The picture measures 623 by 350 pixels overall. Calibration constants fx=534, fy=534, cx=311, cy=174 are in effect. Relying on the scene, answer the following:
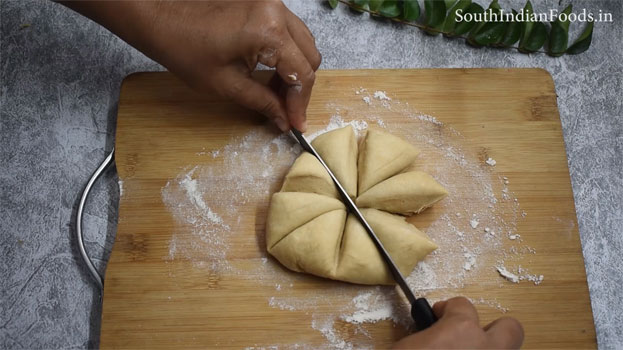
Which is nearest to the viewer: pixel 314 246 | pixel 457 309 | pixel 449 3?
pixel 457 309

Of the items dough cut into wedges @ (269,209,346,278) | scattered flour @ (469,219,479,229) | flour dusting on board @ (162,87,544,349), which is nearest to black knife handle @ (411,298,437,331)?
flour dusting on board @ (162,87,544,349)

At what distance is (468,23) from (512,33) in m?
0.22

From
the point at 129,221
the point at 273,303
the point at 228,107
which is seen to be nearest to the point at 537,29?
the point at 228,107

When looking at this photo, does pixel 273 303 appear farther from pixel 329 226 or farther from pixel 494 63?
pixel 494 63

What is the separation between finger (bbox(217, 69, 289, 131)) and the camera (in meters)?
2.05

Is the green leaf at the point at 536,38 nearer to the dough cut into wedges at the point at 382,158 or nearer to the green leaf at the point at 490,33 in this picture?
the green leaf at the point at 490,33

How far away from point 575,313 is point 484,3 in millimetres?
1579

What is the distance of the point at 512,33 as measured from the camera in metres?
2.57

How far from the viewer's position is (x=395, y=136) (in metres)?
2.25

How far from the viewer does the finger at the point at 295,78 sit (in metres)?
2.00

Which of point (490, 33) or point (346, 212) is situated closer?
point (346, 212)

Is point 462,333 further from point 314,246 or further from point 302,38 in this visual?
point 302,38

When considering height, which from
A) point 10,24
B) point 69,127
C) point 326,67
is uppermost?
point 326,67

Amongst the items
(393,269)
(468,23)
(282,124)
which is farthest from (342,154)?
(468,23)
